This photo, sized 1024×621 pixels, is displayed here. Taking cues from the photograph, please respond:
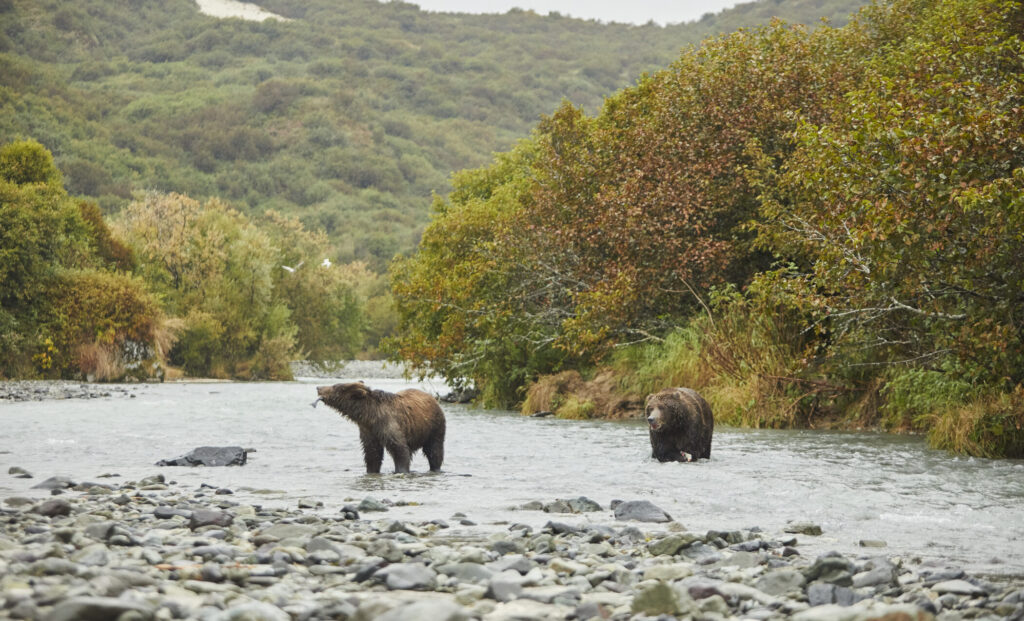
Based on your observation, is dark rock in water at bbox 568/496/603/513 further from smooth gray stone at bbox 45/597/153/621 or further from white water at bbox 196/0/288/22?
white water at bbox 196/0/288/22

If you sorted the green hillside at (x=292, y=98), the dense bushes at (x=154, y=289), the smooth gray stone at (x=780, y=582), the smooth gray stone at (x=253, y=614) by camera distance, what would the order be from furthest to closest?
the green hillside at (x=292, y=98), the dense bushes at (x=154, y=289), the smooth gray stone at (x=780, y=582), the smooth gray stone at (x=253, y=614)

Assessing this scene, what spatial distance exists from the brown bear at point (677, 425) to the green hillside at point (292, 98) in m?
76.5

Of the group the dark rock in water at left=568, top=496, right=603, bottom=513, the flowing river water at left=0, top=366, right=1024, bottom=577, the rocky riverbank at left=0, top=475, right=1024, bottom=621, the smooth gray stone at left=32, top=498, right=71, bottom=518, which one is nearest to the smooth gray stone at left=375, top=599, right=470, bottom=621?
the rocky riverbank at left=0, top=475, right=1024, bottom=621

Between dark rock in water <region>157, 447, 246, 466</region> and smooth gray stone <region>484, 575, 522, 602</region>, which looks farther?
dark rock in water <region>157, 447, 246, 466</region>

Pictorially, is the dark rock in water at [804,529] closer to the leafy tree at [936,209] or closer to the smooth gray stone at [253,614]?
the smooth gray stone at [253,614]

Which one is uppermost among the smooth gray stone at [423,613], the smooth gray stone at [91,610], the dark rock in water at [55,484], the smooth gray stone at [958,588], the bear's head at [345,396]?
the bear's head at [345,396]

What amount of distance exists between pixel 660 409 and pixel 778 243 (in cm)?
743

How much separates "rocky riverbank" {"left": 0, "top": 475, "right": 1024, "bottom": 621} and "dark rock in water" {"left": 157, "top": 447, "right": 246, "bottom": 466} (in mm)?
5270

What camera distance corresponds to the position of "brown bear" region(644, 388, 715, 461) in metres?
13.2

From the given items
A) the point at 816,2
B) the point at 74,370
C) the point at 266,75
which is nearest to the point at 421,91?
the point at 266,75

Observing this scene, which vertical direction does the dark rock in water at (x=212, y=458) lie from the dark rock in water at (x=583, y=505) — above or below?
below

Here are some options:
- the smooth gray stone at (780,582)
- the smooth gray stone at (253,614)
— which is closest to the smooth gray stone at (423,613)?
the smooth gray stone at (253,614)

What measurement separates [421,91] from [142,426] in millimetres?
154746

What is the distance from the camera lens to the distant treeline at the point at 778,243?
12.7 metres
